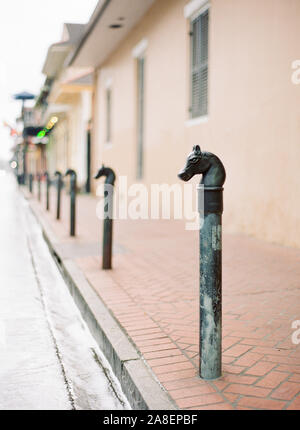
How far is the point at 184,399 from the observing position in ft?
8.14

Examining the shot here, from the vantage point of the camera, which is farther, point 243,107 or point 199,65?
point 199,65

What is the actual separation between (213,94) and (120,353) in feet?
21.1

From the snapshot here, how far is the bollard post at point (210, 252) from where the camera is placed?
2.65m

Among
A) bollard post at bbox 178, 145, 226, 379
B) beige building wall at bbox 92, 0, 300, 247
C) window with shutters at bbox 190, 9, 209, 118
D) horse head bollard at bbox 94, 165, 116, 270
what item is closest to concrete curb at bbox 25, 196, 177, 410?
bollard post at bbox 178, 145, 226, 379

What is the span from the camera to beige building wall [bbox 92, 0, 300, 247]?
6.66 metres

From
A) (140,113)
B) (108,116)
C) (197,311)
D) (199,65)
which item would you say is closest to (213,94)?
(199,65)

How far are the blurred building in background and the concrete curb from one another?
10.2ft

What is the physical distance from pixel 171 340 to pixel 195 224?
5.98 meters

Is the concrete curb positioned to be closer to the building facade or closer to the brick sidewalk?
the brick sidewalk

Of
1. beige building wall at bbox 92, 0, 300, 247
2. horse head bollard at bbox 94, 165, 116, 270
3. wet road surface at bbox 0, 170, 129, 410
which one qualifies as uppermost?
beige building wall at bbox 92, 0, 300, 247

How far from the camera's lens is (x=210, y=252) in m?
2.69

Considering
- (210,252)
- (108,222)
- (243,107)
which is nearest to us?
(210,252)

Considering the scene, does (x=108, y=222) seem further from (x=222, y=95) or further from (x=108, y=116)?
(x=108, y=116)

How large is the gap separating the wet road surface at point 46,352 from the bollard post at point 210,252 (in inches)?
21.3
